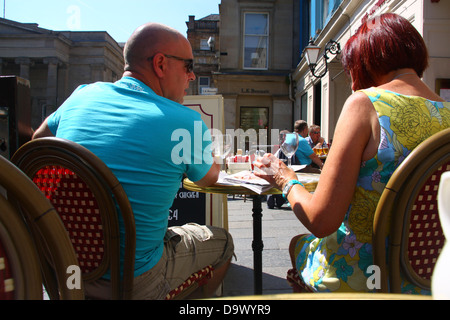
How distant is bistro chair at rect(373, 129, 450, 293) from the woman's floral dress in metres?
0.09

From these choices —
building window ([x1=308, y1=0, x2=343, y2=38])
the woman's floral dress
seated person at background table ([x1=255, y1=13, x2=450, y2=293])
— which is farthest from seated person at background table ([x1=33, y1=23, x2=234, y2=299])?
building window ([x1=308, y1=0, x2=343, y2=38])

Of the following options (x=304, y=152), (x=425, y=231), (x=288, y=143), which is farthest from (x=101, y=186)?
(x=304, y=152)

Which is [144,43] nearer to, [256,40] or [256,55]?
[256,55]

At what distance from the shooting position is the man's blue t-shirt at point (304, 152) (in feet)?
20.5

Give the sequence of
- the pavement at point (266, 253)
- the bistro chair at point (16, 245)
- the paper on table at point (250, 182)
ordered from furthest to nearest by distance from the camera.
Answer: the pavement at point (266, 253) → the paper on table at point (250, 182) → the bistro chair at point (16, 245)

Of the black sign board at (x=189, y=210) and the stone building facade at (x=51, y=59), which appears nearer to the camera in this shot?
the black sign board at (x=189, y=210)

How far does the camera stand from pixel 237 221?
511cm

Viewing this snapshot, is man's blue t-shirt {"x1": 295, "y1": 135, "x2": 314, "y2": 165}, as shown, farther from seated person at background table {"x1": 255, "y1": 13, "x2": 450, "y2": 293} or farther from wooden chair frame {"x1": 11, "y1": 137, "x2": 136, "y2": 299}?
wooden chair frame {"x1": 11, "y1": 137, "x2": 136, "y2": 299}

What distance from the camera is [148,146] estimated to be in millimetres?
1297

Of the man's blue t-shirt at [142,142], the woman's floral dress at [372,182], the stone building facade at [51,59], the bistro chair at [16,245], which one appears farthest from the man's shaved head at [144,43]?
the stone building facade at [51,59]

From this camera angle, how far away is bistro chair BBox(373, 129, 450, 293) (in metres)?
0.97

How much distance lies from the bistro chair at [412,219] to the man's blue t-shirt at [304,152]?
17.1 ft

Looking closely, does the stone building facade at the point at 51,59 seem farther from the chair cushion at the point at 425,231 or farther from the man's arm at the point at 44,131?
the chair cushion at the point at 425,231
